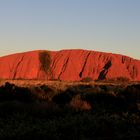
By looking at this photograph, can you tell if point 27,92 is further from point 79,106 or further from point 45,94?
point 79,106

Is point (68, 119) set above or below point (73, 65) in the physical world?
above

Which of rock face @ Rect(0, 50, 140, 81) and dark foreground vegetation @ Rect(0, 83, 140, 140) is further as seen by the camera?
rock face @ Rect(0, 50, 140, 81)

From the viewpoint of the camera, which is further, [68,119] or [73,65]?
[73,65]

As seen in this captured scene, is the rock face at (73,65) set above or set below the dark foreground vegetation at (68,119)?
below

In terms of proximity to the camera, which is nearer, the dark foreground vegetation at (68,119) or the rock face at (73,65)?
the dark foreground vegetation at (68,119)

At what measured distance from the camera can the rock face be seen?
150375mm

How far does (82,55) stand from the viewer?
543 feet

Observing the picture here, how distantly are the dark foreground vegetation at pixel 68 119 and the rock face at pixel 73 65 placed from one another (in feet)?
385

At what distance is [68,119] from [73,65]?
138 m

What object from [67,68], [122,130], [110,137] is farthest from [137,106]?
[67,68]

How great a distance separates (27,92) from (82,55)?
137802 mm

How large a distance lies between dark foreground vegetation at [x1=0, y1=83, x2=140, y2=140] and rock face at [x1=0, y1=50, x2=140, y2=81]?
11726 centimetres

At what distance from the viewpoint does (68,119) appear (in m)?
19.1

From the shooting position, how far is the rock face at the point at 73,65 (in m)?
150
